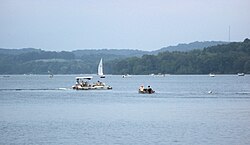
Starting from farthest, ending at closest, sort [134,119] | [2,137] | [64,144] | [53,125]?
[134,119], [53,125], [2,137], [64,144]

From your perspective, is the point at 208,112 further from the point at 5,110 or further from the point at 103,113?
the point at 5,110

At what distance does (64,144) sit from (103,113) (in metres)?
23.6

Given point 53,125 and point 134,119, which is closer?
point 53,125

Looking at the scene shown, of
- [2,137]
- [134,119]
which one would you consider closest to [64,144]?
[2,137]

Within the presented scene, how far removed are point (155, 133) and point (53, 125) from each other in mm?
9762

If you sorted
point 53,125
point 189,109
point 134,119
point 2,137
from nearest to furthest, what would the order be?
point 2,137
point 53,125
point 134,119
point 189,109

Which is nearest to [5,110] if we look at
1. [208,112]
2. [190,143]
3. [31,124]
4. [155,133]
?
[31,124]

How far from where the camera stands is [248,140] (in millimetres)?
41312

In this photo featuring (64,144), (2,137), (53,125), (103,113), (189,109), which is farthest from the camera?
(189,109)

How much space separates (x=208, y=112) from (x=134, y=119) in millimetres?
11012

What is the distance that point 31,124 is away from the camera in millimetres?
52312

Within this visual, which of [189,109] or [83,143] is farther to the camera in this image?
[189,109]

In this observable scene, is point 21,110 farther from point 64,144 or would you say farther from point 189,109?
point 64,144

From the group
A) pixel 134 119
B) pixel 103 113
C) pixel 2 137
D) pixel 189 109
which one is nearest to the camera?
pixel 2 137
